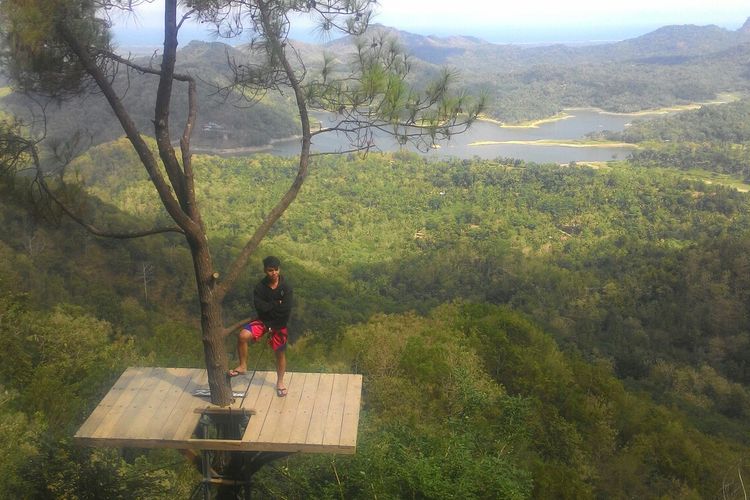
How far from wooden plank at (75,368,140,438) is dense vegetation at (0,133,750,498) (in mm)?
415

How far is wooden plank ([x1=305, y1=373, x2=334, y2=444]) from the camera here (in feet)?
9.16

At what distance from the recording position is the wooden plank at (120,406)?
2.79m

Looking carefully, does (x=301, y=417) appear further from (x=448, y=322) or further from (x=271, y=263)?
(x=448, y=322)

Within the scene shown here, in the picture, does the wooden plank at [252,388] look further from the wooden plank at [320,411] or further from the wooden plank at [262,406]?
the wooden plank at [320,411]

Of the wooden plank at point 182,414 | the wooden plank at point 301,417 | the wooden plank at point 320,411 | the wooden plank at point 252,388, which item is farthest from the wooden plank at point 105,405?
the wooden plank at point 320,411

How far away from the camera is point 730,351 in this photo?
20062 mm

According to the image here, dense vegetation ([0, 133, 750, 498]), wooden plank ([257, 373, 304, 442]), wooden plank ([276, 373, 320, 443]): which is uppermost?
wooden plank ([257, 373, 304, 442])

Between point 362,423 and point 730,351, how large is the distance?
1981cm

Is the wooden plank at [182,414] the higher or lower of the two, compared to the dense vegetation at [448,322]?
higher

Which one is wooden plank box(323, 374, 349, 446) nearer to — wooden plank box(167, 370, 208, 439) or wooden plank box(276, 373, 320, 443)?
wooden plank box(276, 373, 320, 443)

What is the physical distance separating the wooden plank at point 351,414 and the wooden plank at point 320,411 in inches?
3.8

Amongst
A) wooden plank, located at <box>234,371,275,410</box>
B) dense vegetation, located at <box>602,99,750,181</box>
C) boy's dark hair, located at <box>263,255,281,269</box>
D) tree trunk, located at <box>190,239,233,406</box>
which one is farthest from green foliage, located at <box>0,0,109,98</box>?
dense vegetation, located at <box>602,99,750,181</box>

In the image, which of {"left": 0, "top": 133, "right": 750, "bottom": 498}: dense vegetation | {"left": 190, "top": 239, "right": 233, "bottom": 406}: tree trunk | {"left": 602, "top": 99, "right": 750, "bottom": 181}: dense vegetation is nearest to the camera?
{"left": 190, "top": 239, "right": 233, "bottom": 406}: tree trunk

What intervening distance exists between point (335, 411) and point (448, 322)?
31.8 ft
